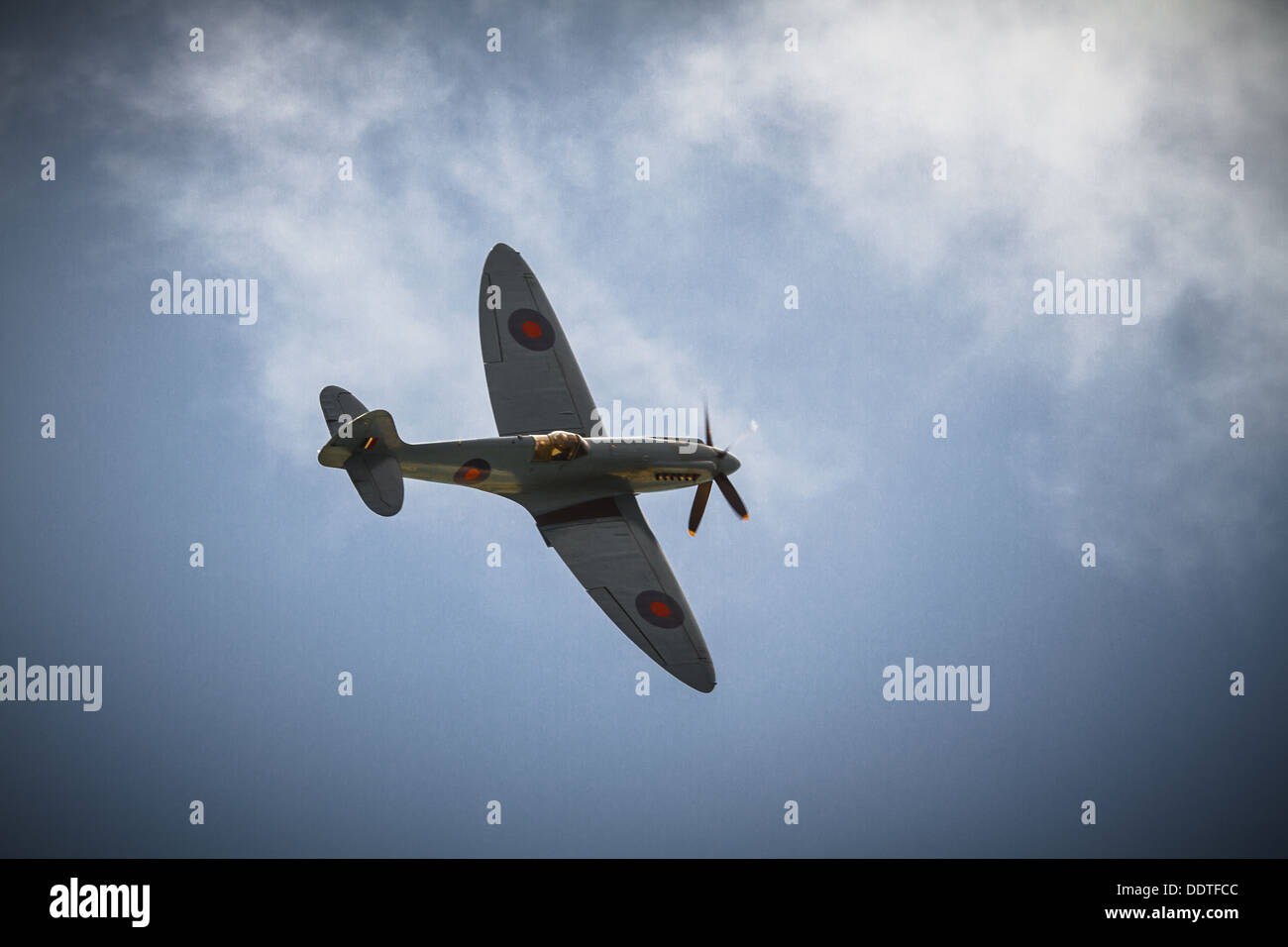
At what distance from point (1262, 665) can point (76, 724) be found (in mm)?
120758

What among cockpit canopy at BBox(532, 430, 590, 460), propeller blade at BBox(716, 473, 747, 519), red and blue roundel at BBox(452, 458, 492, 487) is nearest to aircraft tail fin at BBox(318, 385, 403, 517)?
red and blue roundel at BBox(452, 458, 492, 487)

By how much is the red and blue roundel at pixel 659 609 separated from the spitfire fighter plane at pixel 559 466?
3 cm

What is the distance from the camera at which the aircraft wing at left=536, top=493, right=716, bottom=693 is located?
3397 cm

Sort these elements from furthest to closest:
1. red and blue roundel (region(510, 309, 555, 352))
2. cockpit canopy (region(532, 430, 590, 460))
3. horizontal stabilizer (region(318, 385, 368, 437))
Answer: red and blue roundel (region(510, 309, 555, 352)) < cockpit canopy (region(532, 430, 590, 460)) < horizontal stabilizer (region(318, 385, 368, 437))

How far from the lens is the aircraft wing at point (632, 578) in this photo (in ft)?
111

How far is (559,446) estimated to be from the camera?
35469 mm

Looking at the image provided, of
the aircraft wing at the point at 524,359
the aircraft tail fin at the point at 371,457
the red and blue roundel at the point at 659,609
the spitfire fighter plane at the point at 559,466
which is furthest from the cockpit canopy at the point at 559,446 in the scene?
the red and blue roundel at the point at 659,609

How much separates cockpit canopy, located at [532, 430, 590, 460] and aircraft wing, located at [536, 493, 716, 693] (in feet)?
4.84

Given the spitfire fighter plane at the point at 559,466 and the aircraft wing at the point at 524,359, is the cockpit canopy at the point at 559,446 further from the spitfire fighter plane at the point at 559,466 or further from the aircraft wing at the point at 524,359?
the aircraft wing at the point at 524,359

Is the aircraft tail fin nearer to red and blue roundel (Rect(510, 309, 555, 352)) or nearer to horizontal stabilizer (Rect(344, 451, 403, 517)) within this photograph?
horizontal stabilizer (Rect(344, 451, 403, 517))

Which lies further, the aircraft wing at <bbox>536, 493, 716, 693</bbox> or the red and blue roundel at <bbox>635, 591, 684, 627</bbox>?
the red and blue roundel at <bbox>635, 591, 684, 627</bbox>

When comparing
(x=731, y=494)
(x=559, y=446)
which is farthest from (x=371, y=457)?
(x=731, y=494)

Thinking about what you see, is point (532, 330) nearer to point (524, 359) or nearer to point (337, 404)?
point (524, 359)
